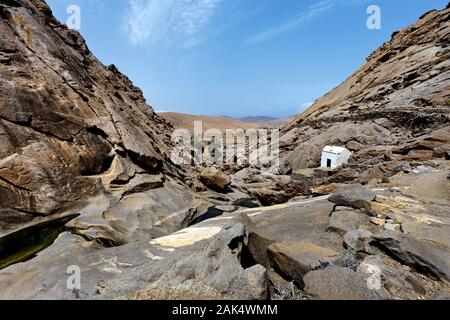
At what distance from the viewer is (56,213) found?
25.8ft

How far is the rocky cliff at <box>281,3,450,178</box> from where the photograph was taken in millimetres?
14109

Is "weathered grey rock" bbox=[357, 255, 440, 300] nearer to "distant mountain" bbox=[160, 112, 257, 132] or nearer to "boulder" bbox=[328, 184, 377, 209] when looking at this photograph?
"boulder" bbox=[328, 184, 377, 209]

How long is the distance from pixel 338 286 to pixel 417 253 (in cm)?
183

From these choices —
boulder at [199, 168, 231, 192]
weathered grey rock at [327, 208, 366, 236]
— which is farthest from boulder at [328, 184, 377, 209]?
boulder at [199, 168, 231, 192]

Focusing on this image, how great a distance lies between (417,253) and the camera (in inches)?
165

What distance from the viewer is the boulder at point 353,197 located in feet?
21.3

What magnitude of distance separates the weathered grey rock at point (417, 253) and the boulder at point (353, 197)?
6.01ft

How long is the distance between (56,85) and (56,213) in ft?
17.1

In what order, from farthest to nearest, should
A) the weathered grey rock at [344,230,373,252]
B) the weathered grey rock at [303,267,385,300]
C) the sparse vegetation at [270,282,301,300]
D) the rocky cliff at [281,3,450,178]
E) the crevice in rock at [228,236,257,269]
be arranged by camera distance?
the rocky cliff at [281,3,450,178] < the weathered grey rock at [344,230,373,252] < the crevice in rock at [228,236,257,269] < the sparse vegetation at [270,282,301,300] < the weathered grey rock at [303,267,385,300]

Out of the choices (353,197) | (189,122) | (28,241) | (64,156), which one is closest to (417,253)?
(353,197)

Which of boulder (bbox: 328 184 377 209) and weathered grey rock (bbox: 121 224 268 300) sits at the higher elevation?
boulder (bbox: 328 184 377 209)

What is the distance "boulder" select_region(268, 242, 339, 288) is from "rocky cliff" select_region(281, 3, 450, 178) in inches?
330

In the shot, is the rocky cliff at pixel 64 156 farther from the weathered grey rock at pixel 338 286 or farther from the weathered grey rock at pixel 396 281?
the weathered grey rock at pixel 396 281

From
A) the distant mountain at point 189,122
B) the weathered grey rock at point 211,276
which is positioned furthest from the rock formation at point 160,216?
the distant mountain at point 189,122
